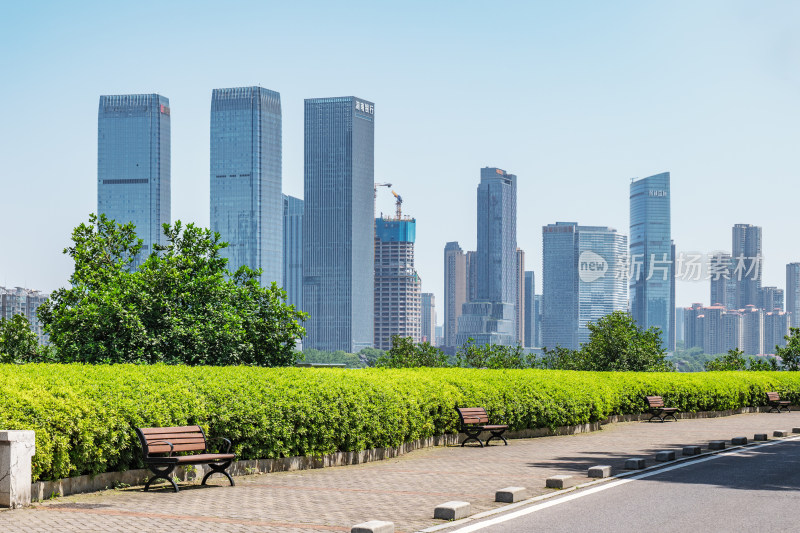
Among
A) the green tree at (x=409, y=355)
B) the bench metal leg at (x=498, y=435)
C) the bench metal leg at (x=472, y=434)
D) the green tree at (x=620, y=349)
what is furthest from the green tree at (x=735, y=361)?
the bench metal leg at (x=472, y=434)

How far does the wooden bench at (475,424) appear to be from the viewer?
18.7m

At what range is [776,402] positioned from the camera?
109ft

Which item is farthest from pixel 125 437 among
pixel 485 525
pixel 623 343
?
pixel 623 343

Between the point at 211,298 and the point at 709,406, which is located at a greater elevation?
the point at 211,298

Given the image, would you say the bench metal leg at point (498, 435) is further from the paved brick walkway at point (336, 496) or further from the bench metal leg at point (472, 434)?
the paved brick walkway at point (336, 496)

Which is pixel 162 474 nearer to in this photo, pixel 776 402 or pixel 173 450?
pixel 173 450

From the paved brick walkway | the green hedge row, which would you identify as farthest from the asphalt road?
the green hedge row

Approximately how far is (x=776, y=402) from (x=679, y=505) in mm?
24298

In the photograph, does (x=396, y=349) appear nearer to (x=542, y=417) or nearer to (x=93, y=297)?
(x=93, y=297)

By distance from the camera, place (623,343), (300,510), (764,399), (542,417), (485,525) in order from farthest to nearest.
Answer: (623,343), (764,399), (542,417), (300,510), (485,525)

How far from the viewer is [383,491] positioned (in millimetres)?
12352

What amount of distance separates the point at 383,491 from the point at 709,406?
20416 millimetres

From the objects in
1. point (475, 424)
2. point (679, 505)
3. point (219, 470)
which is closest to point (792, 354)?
point (475, 424)

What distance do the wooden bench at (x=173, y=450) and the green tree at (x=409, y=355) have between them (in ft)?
112
